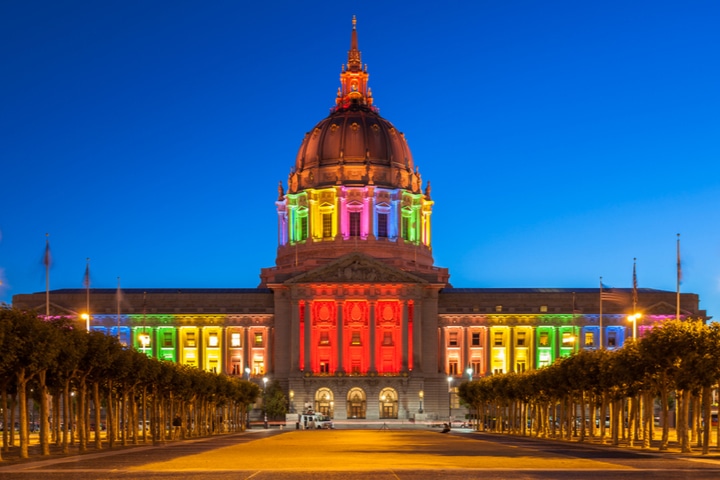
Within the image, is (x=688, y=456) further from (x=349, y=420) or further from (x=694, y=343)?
(x=349, y=420)

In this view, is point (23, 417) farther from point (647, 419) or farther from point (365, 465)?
point (647, 419)

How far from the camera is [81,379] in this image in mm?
84250

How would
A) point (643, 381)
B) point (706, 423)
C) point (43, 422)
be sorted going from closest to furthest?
point (706, 423) < point (43, 422) < point (643, 381)

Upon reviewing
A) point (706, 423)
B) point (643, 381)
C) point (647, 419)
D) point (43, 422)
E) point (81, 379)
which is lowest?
point (647, 419)

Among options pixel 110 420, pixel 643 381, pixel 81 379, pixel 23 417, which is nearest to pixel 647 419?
pixel 643 381

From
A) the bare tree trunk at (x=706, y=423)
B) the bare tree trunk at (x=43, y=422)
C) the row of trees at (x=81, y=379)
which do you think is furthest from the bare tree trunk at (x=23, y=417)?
the bare tree trunk at (x=706, y=423)

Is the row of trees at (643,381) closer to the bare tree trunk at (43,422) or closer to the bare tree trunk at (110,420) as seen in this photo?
the bare tree trunk at (110,420)

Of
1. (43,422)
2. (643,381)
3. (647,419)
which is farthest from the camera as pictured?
(643,381)

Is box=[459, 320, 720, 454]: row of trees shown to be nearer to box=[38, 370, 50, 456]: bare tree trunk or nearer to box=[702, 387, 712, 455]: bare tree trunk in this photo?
box=[702, 387, 712, 455]: bare tree trunk

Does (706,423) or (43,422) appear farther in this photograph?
(43,422)

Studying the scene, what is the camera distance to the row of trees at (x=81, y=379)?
67188 mm

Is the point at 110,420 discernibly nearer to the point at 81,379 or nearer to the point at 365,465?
the point at 81,379

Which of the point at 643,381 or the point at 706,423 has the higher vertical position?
the point at 643,381

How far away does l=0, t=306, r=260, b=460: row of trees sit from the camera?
67188mm
